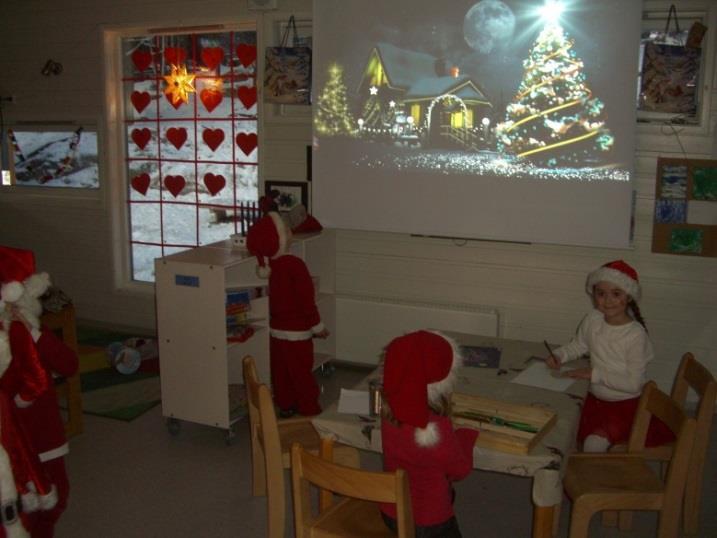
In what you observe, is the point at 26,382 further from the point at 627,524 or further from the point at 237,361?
the point at 627,524

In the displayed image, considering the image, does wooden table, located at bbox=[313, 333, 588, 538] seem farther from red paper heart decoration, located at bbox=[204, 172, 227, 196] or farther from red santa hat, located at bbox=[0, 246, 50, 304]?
red paper heart decoration, located at bbox=[204, 172, 227, 196]

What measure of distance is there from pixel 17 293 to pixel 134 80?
3711mm

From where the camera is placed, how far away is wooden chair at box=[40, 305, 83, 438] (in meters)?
3.93

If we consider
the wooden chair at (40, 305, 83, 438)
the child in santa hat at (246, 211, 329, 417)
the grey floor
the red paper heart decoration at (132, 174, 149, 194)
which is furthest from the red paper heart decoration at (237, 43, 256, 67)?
the grey floor

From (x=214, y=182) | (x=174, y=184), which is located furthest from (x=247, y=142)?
(x=174, y=184)

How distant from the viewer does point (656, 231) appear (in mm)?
4367

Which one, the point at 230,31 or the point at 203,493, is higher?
the point at 230,31

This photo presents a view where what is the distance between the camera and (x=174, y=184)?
19.5 ft

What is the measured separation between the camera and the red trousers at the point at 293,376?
4129 mm

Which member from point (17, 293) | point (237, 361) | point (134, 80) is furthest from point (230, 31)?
point (17, 293)

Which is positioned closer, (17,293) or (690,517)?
(17,293)

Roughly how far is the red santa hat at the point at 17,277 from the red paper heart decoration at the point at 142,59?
3.51m

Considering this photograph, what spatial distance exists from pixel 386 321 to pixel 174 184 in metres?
2.16

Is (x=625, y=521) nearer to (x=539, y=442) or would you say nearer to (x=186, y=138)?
A: (x=539, y=442)
